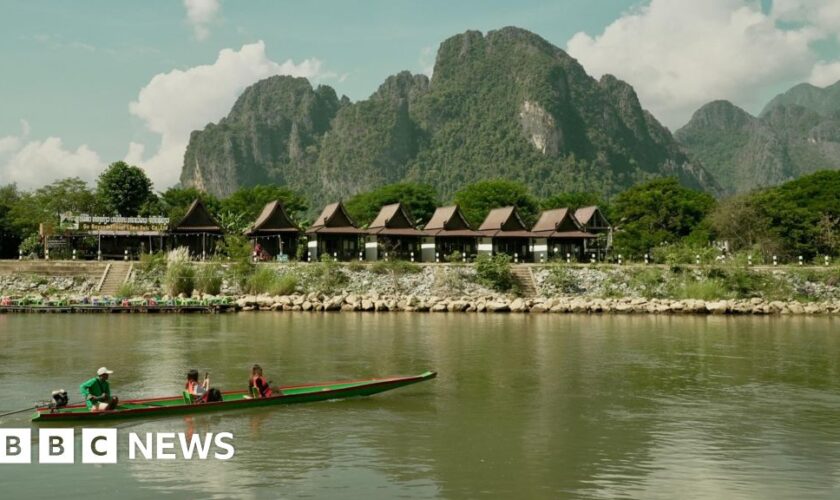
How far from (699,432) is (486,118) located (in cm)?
16100

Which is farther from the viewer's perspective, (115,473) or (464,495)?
(115,473)

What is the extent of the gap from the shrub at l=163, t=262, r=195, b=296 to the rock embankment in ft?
11.2

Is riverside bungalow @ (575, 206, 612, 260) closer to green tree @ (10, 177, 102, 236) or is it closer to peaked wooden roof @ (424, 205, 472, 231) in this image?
peaked wooden roof @ (424, 205, 472, 231)

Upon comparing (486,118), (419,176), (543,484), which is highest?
(486,118)

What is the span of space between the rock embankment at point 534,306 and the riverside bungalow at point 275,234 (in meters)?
10.7

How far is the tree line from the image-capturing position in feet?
183

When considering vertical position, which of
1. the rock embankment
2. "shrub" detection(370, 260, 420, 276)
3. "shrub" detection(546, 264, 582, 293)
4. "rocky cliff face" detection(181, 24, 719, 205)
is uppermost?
"rocky cliff face" detection(181, 24, 719, 205)

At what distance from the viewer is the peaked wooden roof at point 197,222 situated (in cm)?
5062

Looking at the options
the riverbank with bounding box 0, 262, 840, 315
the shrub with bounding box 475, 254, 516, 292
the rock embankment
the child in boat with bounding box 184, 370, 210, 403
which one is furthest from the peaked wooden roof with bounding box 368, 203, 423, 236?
the child in boat with bounding box 184, 370, 210, 403

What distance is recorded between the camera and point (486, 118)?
562 ft

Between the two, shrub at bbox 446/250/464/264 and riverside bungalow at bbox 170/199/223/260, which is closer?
shrub at bbox 446/250/464/264

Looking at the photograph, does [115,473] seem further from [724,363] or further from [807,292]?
[807,292]

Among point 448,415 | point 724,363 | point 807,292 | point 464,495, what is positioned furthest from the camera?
point 807,292

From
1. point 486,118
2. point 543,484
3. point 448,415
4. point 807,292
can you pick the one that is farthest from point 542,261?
point 486,118
